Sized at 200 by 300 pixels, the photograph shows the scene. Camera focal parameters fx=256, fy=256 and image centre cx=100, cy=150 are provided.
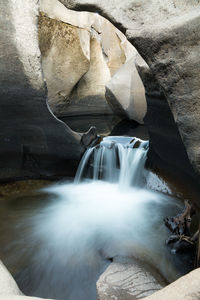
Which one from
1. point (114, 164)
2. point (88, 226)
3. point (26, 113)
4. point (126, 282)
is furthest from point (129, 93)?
point (126, 282)

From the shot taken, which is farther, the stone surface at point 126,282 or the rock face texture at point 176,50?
the stone surface at point 126,282

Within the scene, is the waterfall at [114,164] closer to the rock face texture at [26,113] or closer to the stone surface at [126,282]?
the rock face texture at [26,113]

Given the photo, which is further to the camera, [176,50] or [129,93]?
[129,93]

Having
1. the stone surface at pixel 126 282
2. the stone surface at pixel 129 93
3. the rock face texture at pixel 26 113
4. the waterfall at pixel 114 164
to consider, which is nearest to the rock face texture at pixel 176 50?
the stone surface at pixel 126 282

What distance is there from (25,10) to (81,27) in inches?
257

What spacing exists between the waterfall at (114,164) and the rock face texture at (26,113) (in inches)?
9.5

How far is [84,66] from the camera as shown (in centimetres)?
997

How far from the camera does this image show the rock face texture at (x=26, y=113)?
3383 millimetres

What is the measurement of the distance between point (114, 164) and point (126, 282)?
2892 mm

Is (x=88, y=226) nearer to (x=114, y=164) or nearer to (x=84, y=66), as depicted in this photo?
(x=114, y=164)

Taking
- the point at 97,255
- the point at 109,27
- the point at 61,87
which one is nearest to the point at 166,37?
the point at 97,255

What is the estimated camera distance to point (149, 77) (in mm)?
3682

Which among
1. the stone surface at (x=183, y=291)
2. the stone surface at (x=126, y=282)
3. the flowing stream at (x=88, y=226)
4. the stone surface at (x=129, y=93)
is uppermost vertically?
the stone surface at (x=129, y=93)

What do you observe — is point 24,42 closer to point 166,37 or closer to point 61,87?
point 166,37
